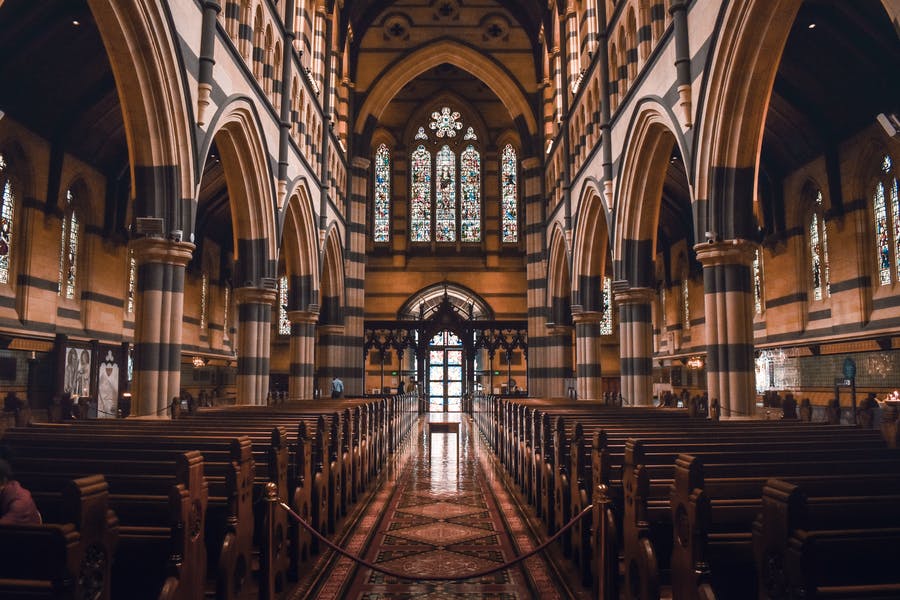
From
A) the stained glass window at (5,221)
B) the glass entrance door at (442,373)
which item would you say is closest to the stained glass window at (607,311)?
the glass entrance door at (442,373)

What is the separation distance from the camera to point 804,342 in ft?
57.1

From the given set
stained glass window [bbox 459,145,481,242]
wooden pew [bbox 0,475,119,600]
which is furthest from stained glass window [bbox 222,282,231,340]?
wooden pew [bbox 0,475,119,600]

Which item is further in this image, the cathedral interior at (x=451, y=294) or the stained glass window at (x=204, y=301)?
the stained glass window at (x=204, y=301)

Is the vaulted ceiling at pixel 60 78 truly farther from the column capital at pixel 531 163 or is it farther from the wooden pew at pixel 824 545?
the column capital at pixel 531 163

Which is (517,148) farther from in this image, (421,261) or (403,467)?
(403,467)

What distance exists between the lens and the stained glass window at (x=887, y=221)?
14969 millimetres

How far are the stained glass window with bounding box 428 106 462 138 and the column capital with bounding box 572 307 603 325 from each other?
15.8 meters

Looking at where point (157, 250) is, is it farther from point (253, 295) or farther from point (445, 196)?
point (445, 196)

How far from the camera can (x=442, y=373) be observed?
1300 inches

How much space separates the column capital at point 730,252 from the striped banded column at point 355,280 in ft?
61.6

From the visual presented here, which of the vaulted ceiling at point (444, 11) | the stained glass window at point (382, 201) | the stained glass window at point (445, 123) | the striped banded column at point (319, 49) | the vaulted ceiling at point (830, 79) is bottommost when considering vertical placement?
the vaulted ceiling at point (830, 79)

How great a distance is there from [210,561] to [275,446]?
0.90m

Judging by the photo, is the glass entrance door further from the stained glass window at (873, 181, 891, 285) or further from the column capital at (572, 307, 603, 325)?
the stained glass window at (873, 181, 891, 285)

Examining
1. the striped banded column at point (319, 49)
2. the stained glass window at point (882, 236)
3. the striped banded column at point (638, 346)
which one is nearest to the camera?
the stained glass window at point (882, 236)
